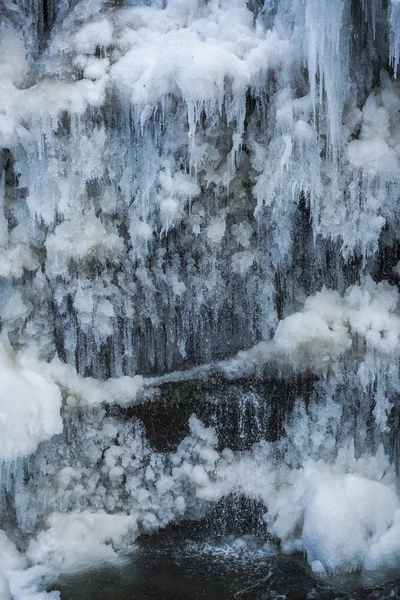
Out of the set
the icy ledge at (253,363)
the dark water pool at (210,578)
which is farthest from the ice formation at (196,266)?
the dark water pool at (210,578)

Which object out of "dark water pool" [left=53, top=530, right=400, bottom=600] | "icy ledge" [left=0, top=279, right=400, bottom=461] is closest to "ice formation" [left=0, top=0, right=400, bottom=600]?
"icy ledge" [left=0, top=279, right=400, bottom=461]

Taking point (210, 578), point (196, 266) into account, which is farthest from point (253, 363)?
point (210, 578)

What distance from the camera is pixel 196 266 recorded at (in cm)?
604

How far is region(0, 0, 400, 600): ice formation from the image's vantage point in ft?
17.5

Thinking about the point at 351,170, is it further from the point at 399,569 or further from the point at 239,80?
the point at 399,569

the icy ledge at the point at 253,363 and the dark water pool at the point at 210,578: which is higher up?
the icy ledge at the point at 253,363

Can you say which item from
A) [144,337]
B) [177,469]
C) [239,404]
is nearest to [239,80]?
[144,337]

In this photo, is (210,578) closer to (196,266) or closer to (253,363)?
(253,363)

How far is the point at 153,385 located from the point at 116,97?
2.61 m

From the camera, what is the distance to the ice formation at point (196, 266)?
17.5 feet

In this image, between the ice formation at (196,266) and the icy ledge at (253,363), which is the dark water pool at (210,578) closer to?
the ice formation at (196,266)

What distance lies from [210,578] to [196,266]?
2.67 m

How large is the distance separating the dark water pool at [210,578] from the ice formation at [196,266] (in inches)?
7.3

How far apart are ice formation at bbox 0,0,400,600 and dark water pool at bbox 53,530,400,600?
186 millimetres
